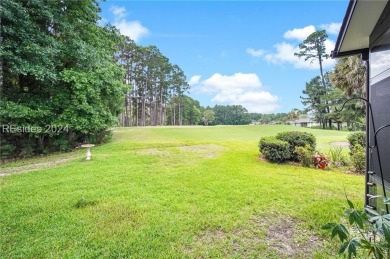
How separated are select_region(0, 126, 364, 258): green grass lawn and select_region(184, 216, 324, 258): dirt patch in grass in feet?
0.04

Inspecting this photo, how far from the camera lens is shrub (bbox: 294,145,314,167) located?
6.36 m

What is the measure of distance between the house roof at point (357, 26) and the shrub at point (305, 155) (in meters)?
3.99

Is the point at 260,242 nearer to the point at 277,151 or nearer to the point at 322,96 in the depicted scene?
the point at 277,151

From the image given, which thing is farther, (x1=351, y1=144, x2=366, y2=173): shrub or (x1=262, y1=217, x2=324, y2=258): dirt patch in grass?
(x1=351, y1=144, x2=366, y2=173): shrub

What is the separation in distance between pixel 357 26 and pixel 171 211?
11.6 feet

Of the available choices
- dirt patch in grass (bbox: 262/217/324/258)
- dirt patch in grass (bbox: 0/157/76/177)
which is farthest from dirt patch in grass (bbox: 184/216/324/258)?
dirt patch in grass (bbox: 0/157/76/177)

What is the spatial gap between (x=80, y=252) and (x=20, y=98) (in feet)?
27.8

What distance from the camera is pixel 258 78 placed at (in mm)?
35750

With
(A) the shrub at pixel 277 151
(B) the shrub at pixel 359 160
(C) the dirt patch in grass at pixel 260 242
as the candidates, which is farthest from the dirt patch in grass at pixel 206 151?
(C) the dirt patch in grass at pixel 260 242

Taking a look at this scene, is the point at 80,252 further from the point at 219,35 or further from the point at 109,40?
the point at 109,40

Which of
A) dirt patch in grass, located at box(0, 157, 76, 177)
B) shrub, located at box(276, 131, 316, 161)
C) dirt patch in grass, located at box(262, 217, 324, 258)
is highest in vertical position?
shrub, located at box(276, 131, 316, 161)

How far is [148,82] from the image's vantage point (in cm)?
3272

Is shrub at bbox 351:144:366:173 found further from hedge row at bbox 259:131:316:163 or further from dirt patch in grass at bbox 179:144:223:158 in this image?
dirt patch in grass at bbox 179:144:223:158

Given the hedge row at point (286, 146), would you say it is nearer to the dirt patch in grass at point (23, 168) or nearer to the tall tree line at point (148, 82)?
the dirt patch in grass at point (23, 168)
